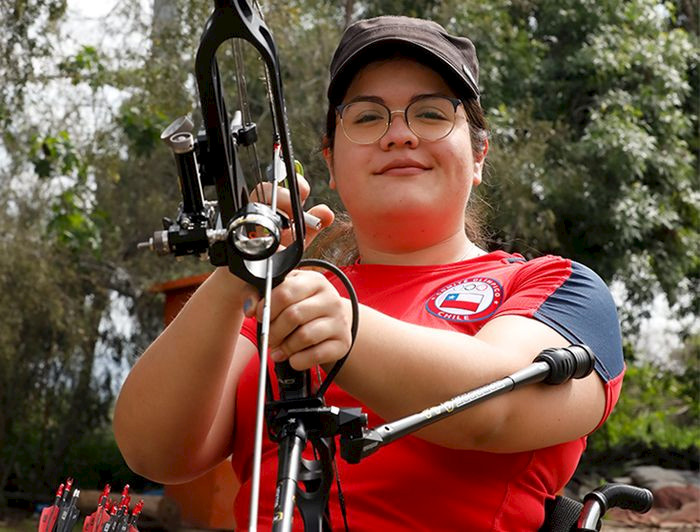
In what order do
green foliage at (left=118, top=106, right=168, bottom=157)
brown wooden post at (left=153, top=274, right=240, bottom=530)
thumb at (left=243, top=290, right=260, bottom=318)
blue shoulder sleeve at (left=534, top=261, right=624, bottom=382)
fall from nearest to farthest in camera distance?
thumb at (left=243, top=290, right=260, bottom=318), blue shoulder sleeve at (left=534, top=261, right=624, bottom=382), brown wooden post at (left=153, top=274, right=240, bottom=530), green foliage at (left=118, top=106, right=168, bottom=157)

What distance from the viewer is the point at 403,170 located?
1.79m

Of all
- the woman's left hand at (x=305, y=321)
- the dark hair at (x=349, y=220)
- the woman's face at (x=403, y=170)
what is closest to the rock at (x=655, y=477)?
the dark hair at (x=349, y=220)

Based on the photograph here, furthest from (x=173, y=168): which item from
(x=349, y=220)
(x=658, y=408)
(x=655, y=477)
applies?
(x=349, y=220)

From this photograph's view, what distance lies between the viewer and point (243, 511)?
167cm

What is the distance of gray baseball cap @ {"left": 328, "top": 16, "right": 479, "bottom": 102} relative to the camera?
5.90 feet

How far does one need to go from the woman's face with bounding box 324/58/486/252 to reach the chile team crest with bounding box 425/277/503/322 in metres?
0.14

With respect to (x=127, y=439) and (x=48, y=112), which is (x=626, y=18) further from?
(x=127, y=439)

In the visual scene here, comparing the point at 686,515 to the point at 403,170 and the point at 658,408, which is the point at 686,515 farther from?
the point at 403,170

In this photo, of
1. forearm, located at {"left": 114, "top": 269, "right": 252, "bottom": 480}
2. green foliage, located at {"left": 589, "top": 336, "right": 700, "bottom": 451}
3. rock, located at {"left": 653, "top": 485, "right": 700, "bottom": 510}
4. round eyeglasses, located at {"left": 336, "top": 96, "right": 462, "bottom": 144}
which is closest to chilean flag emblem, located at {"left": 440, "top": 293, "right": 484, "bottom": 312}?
round eyeglasses, located at {"left": 336, "top": 96, "right": 462, "bottom": 144}

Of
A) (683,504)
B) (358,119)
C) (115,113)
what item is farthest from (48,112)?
(358,119)

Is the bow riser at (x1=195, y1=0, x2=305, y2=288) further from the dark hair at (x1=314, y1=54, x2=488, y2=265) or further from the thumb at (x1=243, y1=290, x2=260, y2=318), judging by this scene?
the dark hair at (x1=314, y1=54, x2=488, y2=265)

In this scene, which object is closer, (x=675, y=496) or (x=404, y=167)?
(x=404, y=167)

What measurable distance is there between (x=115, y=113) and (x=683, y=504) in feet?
21.9

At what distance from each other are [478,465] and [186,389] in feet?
1.54
